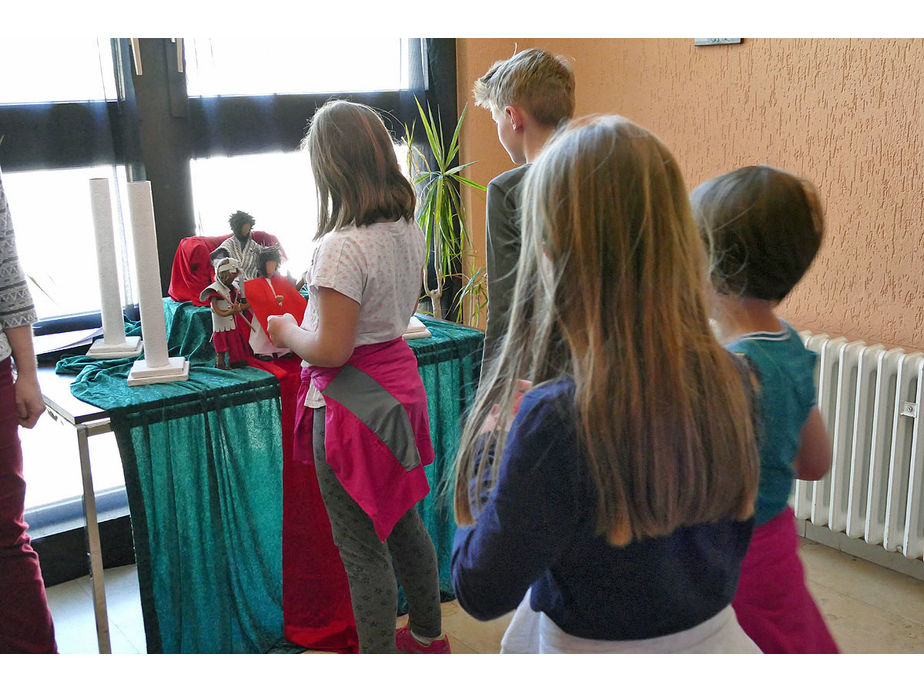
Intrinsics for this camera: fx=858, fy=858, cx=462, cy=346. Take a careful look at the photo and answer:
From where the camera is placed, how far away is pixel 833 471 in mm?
2668

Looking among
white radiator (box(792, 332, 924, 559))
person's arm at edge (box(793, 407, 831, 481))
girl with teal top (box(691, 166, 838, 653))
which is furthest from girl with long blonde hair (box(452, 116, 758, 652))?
white radiator (box(792, 332, 924, 559))

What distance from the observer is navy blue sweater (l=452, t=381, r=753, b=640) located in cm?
86

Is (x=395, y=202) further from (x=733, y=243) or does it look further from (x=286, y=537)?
(x=286, y=537)

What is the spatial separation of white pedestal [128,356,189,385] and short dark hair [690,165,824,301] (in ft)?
4.39

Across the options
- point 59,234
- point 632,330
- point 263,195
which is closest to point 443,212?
point 263,195

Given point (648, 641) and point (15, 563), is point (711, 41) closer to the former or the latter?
point (648, 641)

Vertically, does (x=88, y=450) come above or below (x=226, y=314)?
below

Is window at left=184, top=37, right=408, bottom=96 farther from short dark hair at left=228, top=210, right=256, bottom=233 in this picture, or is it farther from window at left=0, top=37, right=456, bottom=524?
short dark hair at left=228, top=210, right=256, bottom=233

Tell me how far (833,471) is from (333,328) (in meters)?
1.76

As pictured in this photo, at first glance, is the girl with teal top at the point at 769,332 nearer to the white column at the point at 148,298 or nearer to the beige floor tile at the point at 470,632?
the beige floor tile at the point at 470,632

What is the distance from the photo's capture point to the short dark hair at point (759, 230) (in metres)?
1.12

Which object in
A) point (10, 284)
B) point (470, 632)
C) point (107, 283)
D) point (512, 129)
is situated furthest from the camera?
point (470, 632)

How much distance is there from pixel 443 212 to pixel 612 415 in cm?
238

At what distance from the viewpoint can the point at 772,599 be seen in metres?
1.21
